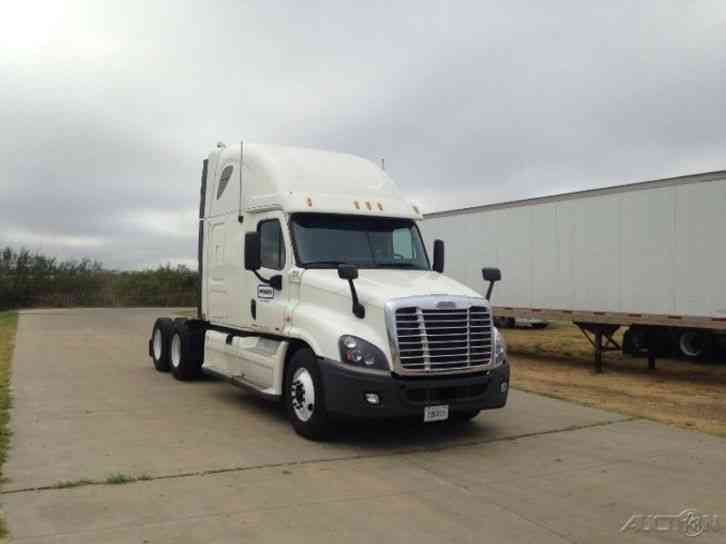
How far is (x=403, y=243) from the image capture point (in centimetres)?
919

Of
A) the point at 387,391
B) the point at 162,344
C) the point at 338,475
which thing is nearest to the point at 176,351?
the point at 162,344

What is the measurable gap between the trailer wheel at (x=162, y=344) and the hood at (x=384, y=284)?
222 inches

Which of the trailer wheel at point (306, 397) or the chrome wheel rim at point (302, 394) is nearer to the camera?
the trailer wheel at point (306, 397)

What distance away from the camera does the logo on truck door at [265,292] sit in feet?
29.0

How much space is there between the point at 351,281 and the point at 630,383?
27.5 ft

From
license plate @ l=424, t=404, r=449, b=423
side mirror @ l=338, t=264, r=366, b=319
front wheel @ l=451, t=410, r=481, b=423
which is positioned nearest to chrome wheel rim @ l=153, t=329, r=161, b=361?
front wheel @ l=451, t=410, r=481, b=423

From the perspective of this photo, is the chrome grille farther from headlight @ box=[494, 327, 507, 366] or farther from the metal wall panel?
the metal wall panel

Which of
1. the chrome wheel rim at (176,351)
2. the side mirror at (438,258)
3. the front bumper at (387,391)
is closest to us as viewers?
the front bumper at (387,391)

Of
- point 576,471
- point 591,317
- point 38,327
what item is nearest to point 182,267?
point 38,327

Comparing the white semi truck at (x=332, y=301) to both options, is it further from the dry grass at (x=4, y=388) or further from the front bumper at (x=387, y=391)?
the dry grass at (x=4, y=388)

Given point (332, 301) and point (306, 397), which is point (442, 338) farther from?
point (306, 397)

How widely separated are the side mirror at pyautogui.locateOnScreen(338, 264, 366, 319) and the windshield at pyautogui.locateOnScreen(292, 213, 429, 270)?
39.1 inches

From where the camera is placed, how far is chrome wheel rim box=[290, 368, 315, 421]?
7691 mm

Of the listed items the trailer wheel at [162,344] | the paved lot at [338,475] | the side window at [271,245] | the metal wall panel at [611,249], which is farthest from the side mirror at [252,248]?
the metal wall panel at [611,249]
